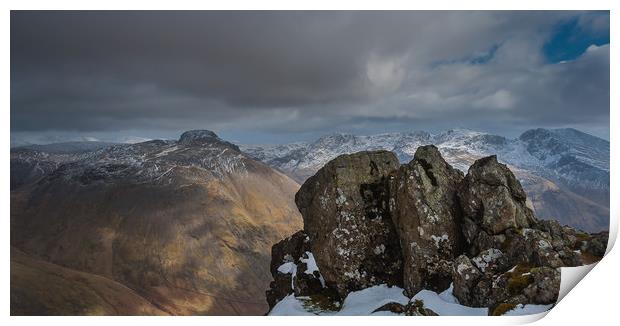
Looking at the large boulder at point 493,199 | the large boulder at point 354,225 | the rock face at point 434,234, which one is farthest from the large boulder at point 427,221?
the large boulder at point 354,225

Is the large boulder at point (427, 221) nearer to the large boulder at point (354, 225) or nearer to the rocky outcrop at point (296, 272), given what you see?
the large boulder at point (354, 225)

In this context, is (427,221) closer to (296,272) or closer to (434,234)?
(434,234)

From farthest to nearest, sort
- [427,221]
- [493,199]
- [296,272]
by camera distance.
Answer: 1. [296,272]
2. [427,221]
3. [493,199]

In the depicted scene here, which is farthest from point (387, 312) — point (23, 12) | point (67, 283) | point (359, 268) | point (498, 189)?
point (67, 283)

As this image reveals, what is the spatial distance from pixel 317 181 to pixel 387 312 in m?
12.5

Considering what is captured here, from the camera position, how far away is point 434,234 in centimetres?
3206

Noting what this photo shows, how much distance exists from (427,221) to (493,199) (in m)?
4.56

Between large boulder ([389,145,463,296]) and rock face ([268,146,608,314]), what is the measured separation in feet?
0.23
